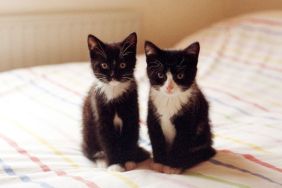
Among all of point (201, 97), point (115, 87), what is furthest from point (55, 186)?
point (201, 97)

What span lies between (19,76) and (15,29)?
441 millimetres

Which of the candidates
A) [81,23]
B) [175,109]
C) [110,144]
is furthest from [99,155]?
[81,23]

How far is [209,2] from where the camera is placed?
124 inches

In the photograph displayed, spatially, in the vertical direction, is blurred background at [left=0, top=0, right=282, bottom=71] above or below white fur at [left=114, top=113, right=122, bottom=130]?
above

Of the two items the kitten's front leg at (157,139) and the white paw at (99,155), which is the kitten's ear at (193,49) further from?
the white paw at (99,155)

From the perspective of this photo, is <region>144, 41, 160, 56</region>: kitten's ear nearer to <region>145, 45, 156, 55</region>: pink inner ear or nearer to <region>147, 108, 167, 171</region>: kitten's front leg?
<region>145, 45, 156, 55</region>: pink inner ear

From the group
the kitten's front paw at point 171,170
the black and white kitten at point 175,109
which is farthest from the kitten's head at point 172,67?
the kitten's front paw at point 171,170

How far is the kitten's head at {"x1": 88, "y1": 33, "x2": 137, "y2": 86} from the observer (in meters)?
1.17

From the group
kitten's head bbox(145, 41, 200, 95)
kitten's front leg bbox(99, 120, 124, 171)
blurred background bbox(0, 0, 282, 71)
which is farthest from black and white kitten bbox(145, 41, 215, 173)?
blurred background bbox(0, 0, 282, 71)

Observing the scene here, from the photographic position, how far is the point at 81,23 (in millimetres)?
2600

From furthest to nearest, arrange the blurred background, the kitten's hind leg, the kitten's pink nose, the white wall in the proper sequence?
the white wall < the blurred background < the kitten's hind leg < the kitten's pink nose

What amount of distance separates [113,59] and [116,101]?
12 centimetres

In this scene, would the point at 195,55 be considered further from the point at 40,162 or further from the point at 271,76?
the point at 271,76

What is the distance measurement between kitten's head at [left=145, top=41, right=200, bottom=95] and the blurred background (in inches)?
59.0
